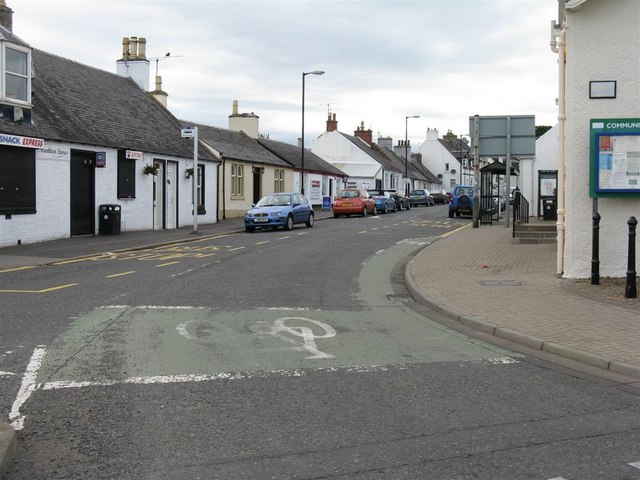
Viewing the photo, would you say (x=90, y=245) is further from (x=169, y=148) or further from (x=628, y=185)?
(x=628, y=185)

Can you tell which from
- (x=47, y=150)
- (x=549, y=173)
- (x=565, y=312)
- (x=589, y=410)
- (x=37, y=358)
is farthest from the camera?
(x=549, y=173)

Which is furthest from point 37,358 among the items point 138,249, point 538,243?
point 538,243

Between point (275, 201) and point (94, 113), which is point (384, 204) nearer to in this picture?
point (275, 201)

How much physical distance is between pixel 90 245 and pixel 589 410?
687 inches

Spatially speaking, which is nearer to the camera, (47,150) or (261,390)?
(261,390)

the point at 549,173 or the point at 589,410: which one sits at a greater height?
the point at 549,173

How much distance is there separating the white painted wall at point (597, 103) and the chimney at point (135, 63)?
24.6 m

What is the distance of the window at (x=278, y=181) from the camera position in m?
44.7

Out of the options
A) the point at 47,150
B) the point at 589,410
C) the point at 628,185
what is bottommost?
the point at 589,410

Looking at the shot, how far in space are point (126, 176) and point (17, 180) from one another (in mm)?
5943

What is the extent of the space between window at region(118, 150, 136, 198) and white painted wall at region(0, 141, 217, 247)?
0.22 meters

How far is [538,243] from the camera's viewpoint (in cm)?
1959

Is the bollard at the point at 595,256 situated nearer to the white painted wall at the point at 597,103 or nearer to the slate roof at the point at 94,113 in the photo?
the white painted wall at the point at 597,103

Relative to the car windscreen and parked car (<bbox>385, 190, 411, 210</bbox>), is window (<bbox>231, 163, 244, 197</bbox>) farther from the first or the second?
parked car (<bbox>385, 190, 411, 210</bbox>)
